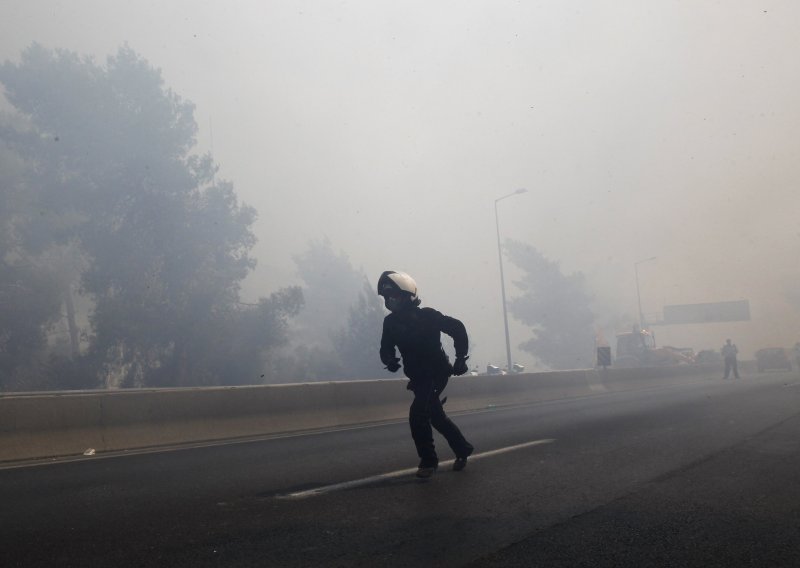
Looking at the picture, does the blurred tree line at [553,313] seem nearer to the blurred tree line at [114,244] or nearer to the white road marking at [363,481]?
the blurred tree line at [114,244]

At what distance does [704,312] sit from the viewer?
250 ft

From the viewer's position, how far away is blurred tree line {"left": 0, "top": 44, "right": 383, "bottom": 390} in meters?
38.8

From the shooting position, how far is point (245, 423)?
40.3ft

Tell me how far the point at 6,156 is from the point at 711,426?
1658 inches

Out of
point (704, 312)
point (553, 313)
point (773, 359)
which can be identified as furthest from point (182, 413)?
point (553, 313)

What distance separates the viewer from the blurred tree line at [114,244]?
38844 millimetres

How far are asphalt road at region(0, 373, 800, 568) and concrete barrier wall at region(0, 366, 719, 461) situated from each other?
2.65ft

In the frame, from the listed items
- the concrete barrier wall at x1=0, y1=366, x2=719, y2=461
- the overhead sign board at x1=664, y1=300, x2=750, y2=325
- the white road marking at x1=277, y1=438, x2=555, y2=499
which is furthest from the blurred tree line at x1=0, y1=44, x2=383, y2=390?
the overhead sign board at x1=664, y1=300, x2=750, y2=325

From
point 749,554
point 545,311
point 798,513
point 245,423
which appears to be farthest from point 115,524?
point 545,311

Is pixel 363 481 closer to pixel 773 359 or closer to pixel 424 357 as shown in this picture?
pixel 424 357

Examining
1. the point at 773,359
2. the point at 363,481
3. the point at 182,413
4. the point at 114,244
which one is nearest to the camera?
the point at 363,481

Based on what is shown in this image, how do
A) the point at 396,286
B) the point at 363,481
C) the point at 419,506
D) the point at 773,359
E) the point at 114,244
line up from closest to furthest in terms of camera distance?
the point at 419,506, the point at 363,481, the point at 396,286, the point at 114,244, the point at 773,359

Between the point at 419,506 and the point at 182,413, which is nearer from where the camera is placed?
the point at 419,506

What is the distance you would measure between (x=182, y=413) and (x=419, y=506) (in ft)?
22.7
